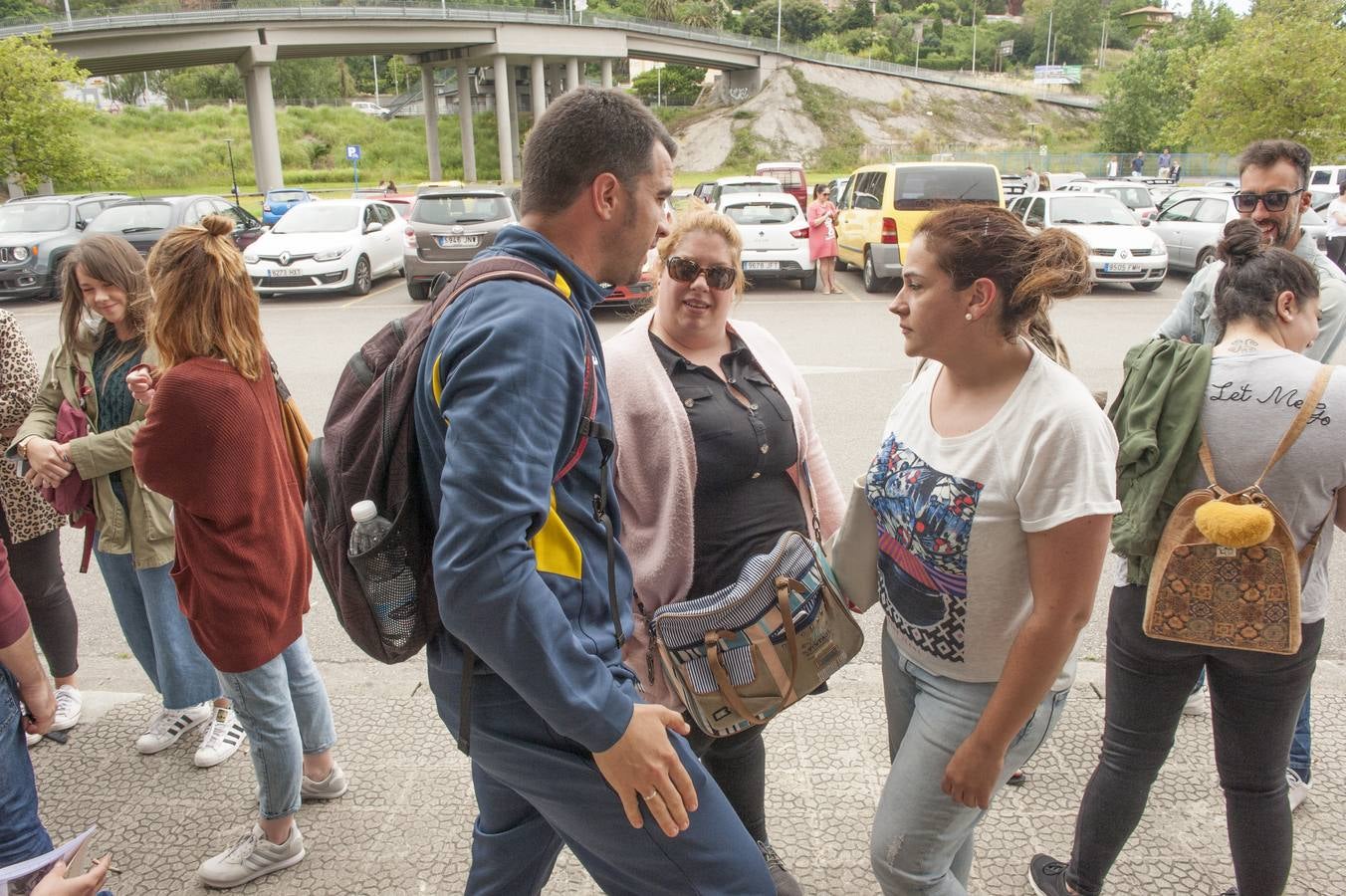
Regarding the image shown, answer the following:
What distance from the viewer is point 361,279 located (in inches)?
620

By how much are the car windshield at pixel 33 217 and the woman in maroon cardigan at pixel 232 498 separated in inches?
653

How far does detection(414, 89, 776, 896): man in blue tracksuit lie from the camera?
1395 millimetres

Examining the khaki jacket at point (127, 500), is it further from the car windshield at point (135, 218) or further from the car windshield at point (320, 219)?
the car windshield at point (135, 218)

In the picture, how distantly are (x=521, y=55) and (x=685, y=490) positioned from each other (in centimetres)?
6301

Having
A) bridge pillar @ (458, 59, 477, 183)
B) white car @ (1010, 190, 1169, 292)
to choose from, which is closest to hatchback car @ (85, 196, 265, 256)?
white car @ (1010, 190, 1169, 292)

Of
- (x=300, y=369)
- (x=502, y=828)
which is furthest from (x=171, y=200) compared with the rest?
(x=502, y=828)

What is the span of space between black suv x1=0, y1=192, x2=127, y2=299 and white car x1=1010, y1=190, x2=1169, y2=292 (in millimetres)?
15610

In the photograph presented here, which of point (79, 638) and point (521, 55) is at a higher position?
point (521, 55)

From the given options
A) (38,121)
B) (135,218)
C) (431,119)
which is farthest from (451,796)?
(431,119)

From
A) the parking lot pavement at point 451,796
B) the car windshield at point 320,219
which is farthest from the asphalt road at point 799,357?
the car windshield at point 320,219

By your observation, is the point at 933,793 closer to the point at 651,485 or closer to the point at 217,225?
the point at 651,485

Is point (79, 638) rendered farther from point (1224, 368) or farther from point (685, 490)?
point (1224, 368)

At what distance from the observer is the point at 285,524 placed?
266cm

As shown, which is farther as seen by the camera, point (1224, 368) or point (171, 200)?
point (171, 200)
